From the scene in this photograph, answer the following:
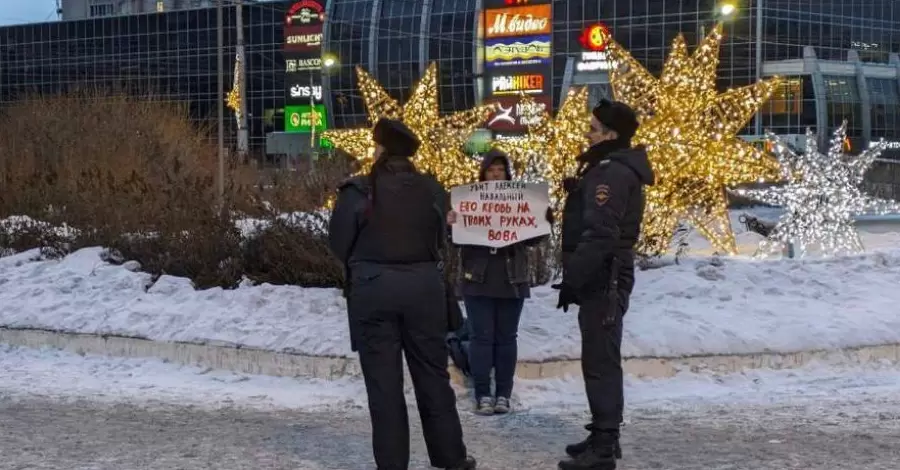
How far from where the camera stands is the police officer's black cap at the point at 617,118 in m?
6.69

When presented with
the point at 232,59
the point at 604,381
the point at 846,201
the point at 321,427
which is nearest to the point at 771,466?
the point at 604,381

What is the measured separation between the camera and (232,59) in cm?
9706

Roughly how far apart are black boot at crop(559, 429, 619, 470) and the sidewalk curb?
8.81 feet

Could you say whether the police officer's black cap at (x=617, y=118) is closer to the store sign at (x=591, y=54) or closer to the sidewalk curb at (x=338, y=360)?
the sidewalk curb at (x=338, y=360)

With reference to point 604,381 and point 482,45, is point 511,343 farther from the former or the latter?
point 482,45

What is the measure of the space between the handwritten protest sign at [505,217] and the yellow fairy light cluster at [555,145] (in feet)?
16.4

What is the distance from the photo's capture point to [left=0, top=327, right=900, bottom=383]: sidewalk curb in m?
9.68

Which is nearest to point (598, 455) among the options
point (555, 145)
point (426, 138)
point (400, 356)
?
point (400, 356)

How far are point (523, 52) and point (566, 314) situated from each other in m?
63.7

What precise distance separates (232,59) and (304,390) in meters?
90.5

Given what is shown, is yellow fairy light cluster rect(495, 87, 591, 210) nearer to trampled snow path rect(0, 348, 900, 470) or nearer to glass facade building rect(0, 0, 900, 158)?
trampled snow path rect(0, 348, 900, 470)

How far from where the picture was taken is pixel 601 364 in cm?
663

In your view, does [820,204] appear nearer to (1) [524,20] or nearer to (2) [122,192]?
(2) [122,192]

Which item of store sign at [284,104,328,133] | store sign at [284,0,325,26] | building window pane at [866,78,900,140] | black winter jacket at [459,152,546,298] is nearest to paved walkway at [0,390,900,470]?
black winter jacket at [459,152,546,298]
